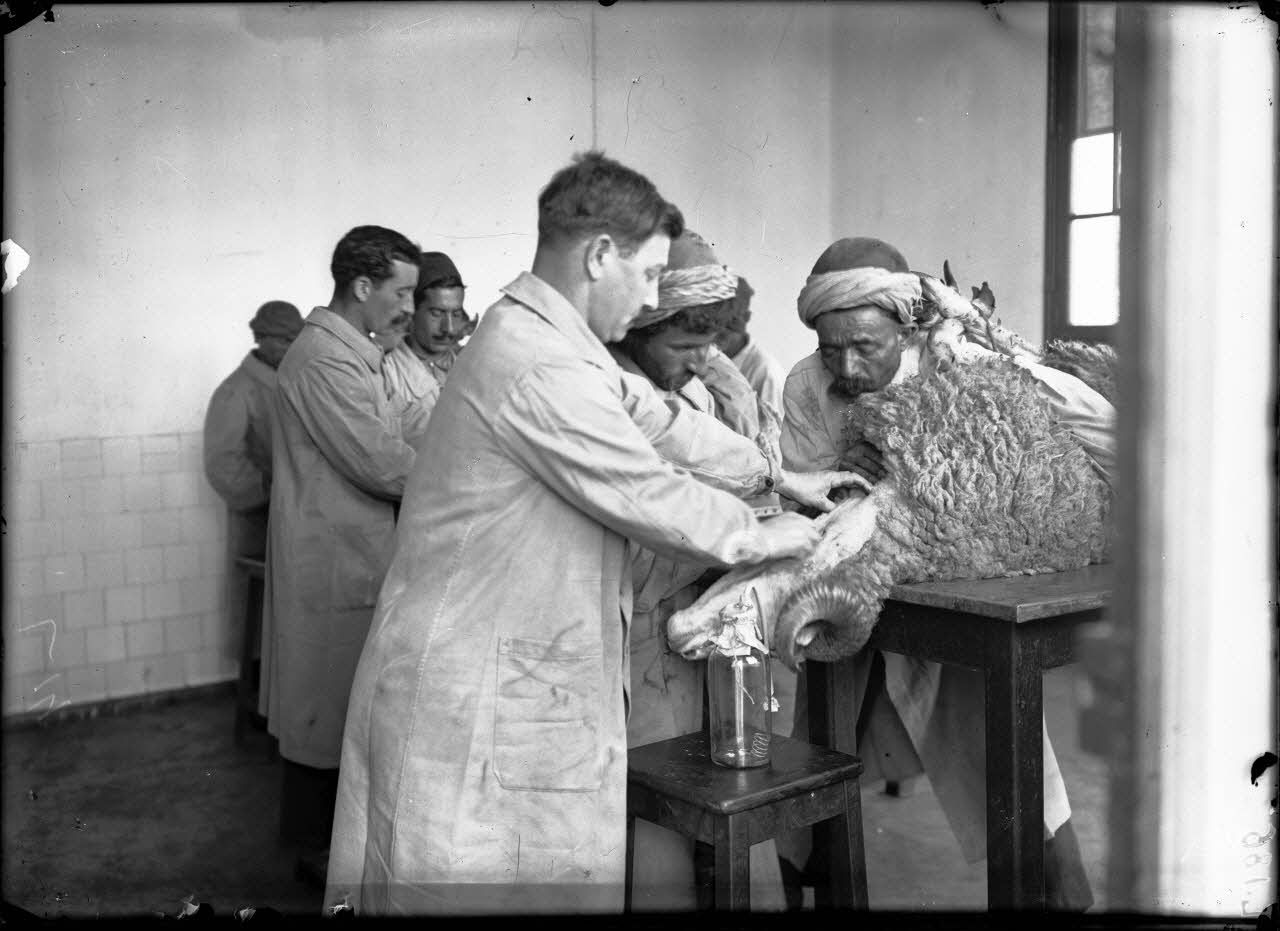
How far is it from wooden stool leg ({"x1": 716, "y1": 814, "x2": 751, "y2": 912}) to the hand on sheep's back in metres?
0.40

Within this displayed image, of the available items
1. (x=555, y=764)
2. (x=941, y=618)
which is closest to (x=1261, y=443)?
(x=941, y=618)

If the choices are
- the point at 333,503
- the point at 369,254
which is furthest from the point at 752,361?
the point at 333,503

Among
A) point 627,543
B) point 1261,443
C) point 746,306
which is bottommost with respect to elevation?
point 627,543

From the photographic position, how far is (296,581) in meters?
4.01

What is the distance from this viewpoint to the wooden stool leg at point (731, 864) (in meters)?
2.30

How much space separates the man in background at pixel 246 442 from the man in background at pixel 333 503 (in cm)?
168

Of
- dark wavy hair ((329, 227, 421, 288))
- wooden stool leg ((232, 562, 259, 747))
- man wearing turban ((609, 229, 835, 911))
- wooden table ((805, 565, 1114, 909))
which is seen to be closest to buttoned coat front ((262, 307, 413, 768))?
dark wavy hair ((329, 227, 421, 288))

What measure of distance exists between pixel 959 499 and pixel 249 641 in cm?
371

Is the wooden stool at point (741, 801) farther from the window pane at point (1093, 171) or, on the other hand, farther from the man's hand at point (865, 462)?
the window pane at point (1093, 171)

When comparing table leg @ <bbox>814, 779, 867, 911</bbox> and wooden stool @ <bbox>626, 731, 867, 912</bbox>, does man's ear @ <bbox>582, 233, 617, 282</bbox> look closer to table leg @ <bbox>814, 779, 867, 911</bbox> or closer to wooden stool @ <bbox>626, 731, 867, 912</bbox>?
wooden stool @ <bbox>626, 731, 867, 912</bbox>

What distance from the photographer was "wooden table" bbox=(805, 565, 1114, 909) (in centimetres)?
251

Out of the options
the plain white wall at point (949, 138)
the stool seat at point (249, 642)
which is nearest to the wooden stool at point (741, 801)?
the plain white wall at point (949, 138)

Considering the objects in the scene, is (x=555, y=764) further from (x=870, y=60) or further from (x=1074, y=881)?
(x=870, y=60)

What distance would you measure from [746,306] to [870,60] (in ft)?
4.28
